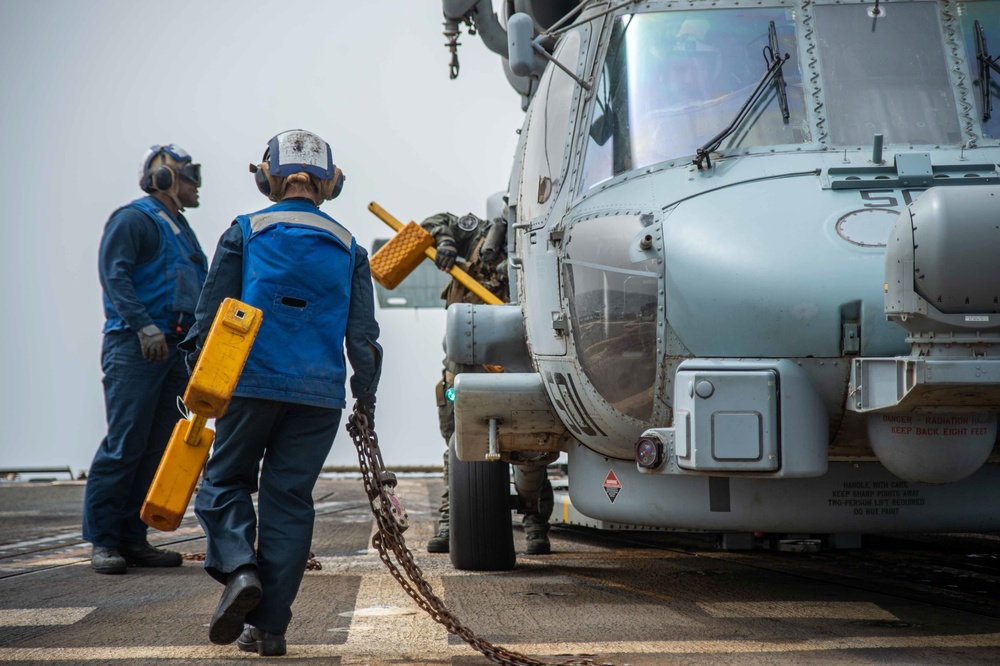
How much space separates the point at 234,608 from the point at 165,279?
125 inches

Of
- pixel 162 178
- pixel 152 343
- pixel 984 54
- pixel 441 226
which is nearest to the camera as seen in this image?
pixel 984 54

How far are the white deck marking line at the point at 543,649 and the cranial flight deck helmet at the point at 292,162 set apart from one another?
1657 millimetres

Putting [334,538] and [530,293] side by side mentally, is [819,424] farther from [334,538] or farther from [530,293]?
[334,538]

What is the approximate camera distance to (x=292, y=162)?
4609 mm

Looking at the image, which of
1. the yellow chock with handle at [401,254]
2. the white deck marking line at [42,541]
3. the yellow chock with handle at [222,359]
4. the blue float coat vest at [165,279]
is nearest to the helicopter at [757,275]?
the yellow chock with handle at [222,359]

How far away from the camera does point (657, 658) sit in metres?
4.03

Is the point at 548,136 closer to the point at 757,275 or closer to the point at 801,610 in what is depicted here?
the point at 757,275

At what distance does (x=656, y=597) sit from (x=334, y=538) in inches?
133

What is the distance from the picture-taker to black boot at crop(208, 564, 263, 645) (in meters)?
3.98

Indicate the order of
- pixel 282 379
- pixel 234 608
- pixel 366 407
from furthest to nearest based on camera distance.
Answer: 1. pixel 366 407
2. pixel 282 379
3. pixel 234 608

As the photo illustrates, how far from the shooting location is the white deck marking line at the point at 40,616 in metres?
4.73

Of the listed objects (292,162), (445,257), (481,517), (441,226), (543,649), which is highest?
(441,226)

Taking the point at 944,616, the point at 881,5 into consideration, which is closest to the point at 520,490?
the point at 944,616

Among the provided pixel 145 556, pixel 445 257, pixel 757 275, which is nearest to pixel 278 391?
pixel 757 275
